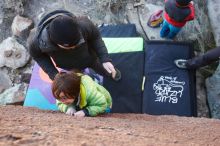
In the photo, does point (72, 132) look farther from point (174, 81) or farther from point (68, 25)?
point (174, 81)

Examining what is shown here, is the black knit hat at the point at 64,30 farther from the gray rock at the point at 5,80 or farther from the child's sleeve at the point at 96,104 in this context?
the gray rock at the point at 5,80

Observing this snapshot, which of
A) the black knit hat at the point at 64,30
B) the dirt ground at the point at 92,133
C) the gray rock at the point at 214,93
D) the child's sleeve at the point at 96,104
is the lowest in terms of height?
the gray rock at the point at 214,93

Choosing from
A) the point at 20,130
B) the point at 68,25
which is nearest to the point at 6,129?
the point at 20,130

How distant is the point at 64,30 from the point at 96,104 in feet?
2.35

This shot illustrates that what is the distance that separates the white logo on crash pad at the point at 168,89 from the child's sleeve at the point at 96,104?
1301 millimetres

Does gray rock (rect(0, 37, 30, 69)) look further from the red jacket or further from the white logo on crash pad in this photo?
the red jacket

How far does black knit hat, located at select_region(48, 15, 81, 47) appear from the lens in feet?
9.02

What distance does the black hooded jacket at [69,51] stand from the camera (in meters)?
3.13

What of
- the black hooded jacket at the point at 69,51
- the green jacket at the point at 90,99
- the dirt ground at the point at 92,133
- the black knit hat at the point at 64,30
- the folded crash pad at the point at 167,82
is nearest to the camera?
the dirt ground at the point at 92,133

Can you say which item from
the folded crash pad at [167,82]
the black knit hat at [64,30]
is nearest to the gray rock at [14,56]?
the folded crash pad at [167,82]

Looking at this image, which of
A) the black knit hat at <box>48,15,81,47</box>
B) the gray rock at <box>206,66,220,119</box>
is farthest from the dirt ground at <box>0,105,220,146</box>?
the gray rock at <box>206,66,220,119</box>

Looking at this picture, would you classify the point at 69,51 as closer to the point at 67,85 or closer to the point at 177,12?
the point at 67,85

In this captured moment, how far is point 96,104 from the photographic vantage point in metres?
3.12

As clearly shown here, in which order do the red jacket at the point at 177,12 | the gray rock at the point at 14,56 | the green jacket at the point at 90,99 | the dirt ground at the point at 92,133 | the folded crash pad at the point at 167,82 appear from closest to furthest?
the dirt ground at the point at 92,133, the green jacket at the point at 90,99, the red jacket at the point at 177,12, the folded crash pad at the point at 167,82, the gray rock at the point at 14,56
